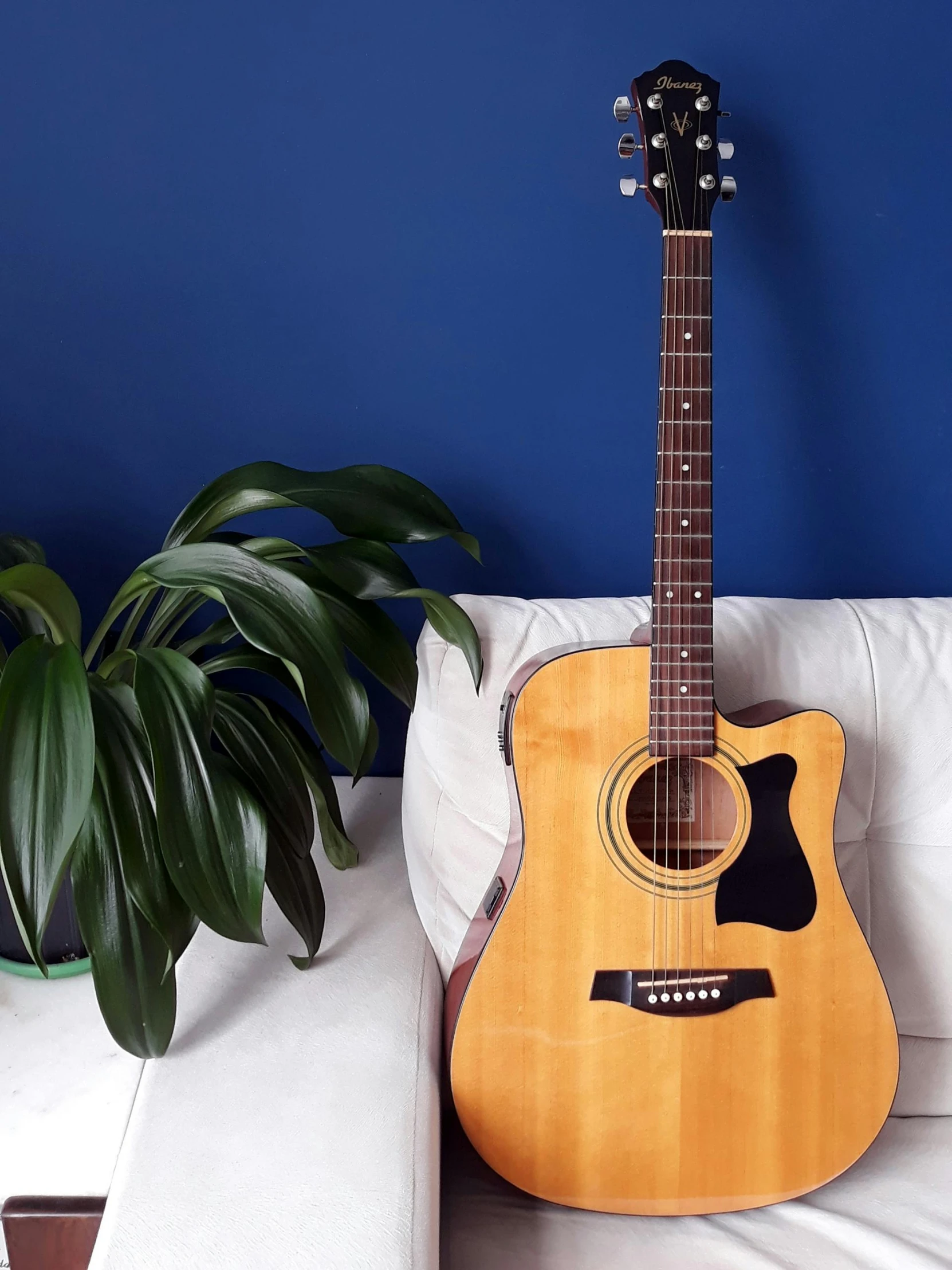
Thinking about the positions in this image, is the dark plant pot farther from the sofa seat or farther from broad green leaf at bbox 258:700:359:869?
broad green leaf at bbox 258:700:359:869

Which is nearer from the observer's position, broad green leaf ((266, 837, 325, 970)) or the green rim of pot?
broad green leaf ((266, 837, 325, 970))

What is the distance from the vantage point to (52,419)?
4.19ft

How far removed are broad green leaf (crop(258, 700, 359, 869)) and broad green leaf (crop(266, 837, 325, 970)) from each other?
0.10m

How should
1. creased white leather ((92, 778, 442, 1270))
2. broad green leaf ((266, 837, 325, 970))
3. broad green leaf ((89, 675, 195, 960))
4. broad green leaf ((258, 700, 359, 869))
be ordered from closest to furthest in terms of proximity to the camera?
1. creased white leather ((92, 778, 442, 1270))
2. broad green leaf ((89, 675, 195, 960))
3. broad green leaf ((266, 837, 325, 970))
4. broad green leaf ((258, 700, 359, 869))

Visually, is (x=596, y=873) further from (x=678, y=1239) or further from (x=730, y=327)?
(x=730, y=327)

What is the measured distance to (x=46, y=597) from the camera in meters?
0.88

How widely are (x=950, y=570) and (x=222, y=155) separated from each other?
111 cm

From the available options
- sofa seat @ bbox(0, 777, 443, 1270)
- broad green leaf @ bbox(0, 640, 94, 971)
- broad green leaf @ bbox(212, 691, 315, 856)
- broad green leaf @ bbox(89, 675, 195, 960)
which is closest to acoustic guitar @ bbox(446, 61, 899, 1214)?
sofa seat @ bbox(0, 777, 443, 1270)

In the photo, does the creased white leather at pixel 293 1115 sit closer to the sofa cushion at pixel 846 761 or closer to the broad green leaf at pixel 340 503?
the sofa cushion at pixel 846 761

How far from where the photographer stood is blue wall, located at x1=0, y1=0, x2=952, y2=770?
1.17 m

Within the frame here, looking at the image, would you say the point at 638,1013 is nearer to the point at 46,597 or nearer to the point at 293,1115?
the point at 293,1115

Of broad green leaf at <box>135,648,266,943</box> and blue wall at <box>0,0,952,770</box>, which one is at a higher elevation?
blue wall at <box>0,0,952,770</box>

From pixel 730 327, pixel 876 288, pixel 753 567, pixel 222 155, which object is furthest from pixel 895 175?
pixel 222 155

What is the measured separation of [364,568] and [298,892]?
339mm
